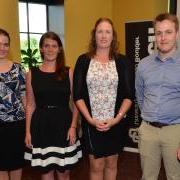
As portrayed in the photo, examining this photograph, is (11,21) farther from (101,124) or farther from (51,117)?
(101,124)

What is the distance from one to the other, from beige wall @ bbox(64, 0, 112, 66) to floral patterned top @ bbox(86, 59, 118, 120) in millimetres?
2344

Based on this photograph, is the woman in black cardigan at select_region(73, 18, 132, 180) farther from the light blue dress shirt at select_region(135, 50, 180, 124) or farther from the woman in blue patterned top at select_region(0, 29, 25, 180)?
the woman in blue patterned top at select_region(0, 29, 25, 180)

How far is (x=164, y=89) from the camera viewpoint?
2.02 meters

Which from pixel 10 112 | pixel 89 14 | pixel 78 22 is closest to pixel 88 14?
pixel 89 14

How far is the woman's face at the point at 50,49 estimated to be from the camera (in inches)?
92.0

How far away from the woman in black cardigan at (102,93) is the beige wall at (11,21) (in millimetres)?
1345

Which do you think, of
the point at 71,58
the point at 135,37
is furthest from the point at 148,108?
the point at 71,58

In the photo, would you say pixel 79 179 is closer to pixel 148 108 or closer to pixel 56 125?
pixel 56 125

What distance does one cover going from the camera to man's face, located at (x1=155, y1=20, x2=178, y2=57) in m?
1.96

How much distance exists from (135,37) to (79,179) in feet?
5.72

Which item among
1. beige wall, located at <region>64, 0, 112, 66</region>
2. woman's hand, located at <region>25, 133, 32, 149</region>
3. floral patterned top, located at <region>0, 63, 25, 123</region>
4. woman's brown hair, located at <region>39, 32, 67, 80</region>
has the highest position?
beige wall, located at <region>64, 0, 112, 66</region>

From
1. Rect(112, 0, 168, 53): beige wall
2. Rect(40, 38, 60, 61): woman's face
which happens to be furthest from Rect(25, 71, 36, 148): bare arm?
Rect(112, 0, 168, 53): beige wall

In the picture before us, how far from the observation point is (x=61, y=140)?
2.37 meters

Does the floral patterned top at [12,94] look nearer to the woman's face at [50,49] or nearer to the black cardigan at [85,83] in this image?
the woman's face at [50,49]
